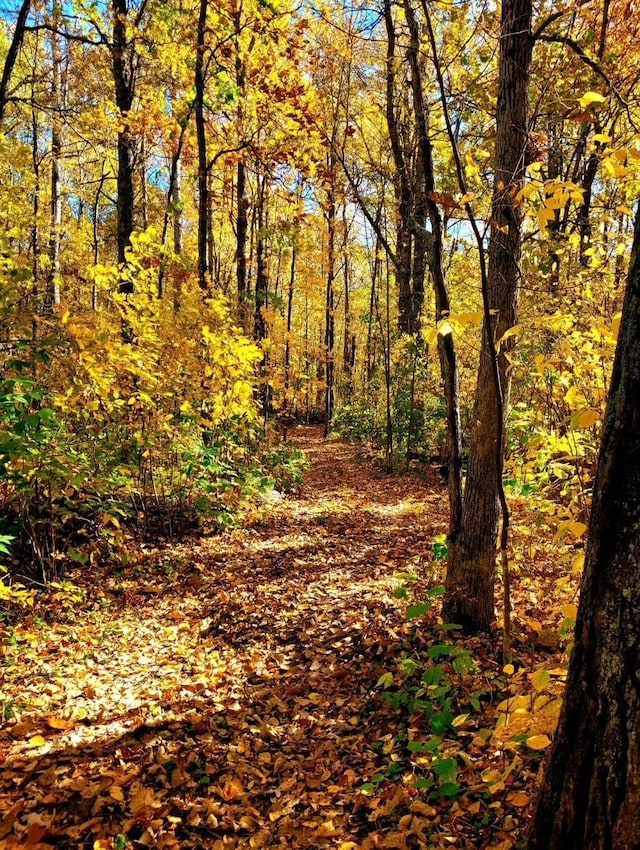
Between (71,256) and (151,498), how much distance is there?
14.5 m

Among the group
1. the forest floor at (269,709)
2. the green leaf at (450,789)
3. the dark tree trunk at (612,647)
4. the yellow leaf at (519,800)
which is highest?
the dark tree trunk at (612,647)

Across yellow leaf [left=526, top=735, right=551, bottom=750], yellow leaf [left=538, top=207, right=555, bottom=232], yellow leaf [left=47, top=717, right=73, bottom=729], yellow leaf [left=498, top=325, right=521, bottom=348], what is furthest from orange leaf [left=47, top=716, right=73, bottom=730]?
yellow leaf [left=538, top=207, right=555, bottom=232]

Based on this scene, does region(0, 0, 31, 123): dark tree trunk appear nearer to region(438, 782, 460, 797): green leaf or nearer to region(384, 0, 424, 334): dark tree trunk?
region(384, 0, 424, 334): dark tree trunk

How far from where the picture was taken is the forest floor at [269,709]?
2465mm

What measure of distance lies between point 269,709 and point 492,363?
Result: 2.79 m

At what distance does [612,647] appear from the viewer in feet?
4.32

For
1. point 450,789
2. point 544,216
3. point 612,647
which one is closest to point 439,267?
point 544,216

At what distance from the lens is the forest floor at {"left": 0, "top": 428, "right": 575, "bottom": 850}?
2.46 m

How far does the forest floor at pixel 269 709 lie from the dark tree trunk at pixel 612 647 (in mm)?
378

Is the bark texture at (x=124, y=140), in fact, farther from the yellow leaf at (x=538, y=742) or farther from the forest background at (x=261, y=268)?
the yellow leaf at (x=538, y=742)

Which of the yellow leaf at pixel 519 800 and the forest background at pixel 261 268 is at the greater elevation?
the forest background at pixel 261 268

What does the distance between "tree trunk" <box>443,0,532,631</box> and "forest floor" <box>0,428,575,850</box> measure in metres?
0.40

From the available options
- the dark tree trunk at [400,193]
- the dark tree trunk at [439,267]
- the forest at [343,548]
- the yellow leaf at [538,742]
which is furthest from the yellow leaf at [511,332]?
the dark tree trunk at [400,193]

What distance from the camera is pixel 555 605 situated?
168 inches
